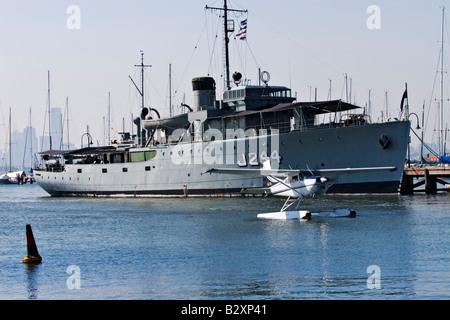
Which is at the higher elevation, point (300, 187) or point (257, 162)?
point (257, 162)

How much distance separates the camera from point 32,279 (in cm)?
1836

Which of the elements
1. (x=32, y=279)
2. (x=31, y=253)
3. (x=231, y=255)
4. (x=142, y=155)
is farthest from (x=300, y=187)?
(x=142, y=155)

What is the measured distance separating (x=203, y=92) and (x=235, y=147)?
6951mm

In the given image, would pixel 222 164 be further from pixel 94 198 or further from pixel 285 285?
pixel 285 285

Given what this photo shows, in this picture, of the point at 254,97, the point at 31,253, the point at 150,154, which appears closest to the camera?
the point at 31,253

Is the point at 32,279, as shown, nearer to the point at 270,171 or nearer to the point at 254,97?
the point at 270,171

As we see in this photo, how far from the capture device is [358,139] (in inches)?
1539

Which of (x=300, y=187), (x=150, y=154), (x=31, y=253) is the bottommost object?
(x=31, y=253)

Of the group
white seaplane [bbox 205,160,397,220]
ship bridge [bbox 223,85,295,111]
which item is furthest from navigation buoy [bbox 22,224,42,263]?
ship bridge [bbox 223,85,295,111]

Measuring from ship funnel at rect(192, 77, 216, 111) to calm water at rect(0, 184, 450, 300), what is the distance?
13.1 meters

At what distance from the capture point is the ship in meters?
39.2
